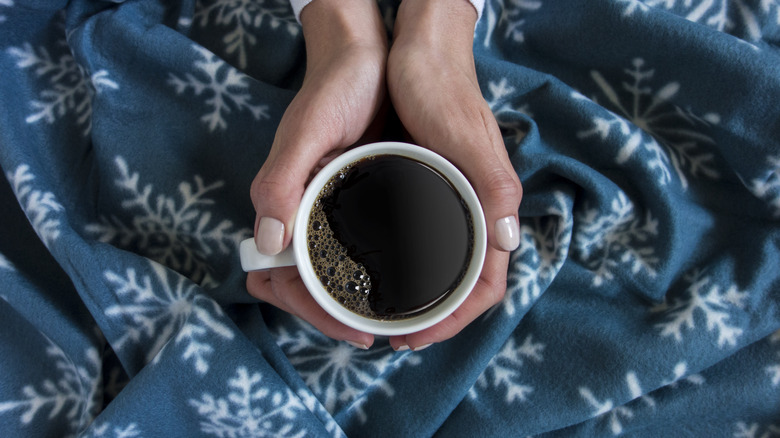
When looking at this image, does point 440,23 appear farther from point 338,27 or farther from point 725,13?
point 725,13

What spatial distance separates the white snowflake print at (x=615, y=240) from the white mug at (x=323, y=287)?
28cm

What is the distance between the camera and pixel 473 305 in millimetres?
729

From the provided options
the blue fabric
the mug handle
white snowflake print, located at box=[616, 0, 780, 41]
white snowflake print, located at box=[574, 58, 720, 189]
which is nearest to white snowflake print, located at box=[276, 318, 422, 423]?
the blue fabric

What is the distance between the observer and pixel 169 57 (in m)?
0.87

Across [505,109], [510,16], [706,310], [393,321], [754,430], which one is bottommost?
[754,430]

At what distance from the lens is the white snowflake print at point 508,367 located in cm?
82

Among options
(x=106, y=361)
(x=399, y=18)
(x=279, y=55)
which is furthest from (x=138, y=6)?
(x=106, y=361)

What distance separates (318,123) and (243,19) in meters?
0.35

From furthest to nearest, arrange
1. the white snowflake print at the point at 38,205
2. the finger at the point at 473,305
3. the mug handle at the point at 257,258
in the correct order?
1. the white snowflake print at the point at 38,205
2. the finger at the point at 473,305
3. the mug handle at the point at 257,258

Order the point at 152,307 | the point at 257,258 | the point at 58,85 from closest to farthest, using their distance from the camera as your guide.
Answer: the point at 257,258 → the point at 152,307 → the point at 58,85

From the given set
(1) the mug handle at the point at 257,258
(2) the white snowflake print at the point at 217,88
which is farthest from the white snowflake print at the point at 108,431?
(2) the white snowflake print at the point at 217,88

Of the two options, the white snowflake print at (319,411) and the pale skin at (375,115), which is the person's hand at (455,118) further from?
the white snowflake print at (319,411)

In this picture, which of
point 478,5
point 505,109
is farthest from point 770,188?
point 478,5

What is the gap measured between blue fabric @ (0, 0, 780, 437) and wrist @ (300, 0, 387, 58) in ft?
0.19
